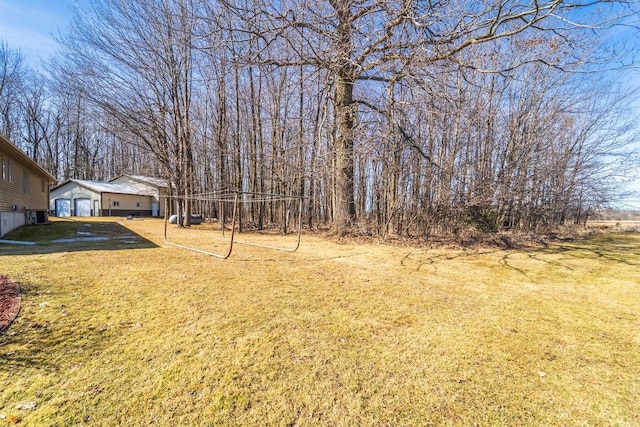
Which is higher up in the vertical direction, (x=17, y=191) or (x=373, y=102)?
(x=373, y=102)

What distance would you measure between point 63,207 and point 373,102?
97.3 feet

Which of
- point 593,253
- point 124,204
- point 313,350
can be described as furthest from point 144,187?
point 593,253

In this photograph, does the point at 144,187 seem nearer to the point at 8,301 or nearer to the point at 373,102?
the point at 373,102

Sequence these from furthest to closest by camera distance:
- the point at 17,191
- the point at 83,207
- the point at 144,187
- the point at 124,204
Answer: the point at 144,187
the point at 124,204
the point at 83,207
the point at 17,191

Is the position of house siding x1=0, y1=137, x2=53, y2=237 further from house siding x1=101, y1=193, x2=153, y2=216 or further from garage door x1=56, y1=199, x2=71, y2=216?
garage door x1=56, y1=199, x2=71, y2=216

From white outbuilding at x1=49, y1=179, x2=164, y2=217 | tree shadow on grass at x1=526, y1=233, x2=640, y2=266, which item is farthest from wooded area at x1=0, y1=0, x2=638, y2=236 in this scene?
white outbuilding at x1=49, y1=179, x2=164, y2=217

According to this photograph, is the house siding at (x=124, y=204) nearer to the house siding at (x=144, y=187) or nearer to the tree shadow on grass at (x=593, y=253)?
the house siding at (x=144, y=187)

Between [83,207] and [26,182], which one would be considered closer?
[26,182]

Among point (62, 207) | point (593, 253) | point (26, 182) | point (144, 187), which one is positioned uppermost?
point (144, 187)

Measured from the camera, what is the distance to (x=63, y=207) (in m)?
24.8

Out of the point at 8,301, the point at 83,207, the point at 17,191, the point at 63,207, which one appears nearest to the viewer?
the point at 8,301

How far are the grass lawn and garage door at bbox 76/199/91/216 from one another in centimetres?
2414

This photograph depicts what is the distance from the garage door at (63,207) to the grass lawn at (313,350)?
26.0m

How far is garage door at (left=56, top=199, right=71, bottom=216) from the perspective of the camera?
968 inches
